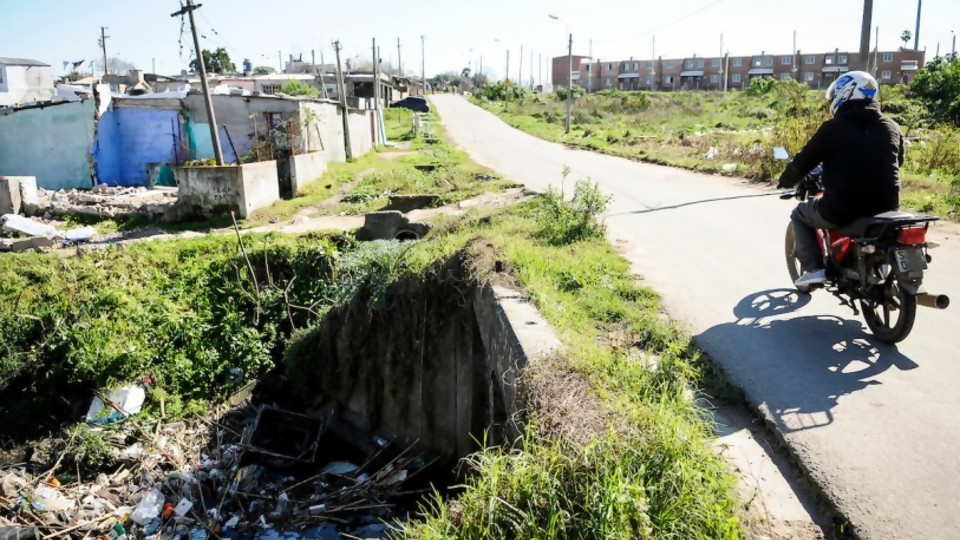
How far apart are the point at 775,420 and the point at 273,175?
57.1 feet

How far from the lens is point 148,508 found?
27.5 feet

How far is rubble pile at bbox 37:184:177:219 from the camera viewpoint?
1795 cm

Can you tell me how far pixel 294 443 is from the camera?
31.5 ft

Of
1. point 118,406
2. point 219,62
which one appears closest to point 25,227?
point 118,406

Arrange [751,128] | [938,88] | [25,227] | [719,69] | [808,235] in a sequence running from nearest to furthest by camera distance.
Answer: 1. [808,235]
2. [25,227]
3. [938,88]
4. [751,128]
5. [719,69]

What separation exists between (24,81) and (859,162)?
192 feet

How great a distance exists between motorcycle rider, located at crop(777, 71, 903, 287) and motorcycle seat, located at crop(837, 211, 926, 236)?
9cm

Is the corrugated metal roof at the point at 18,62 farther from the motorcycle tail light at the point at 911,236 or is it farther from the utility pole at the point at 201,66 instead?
the motorcycle tail light at the point at 911,236

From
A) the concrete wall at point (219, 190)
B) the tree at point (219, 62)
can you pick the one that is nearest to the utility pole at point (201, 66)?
the concrete wall at point (219, 190)

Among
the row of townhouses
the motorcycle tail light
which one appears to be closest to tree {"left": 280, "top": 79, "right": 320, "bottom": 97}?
the motorcycle tail light

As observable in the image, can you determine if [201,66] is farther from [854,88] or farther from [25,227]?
[854,88]

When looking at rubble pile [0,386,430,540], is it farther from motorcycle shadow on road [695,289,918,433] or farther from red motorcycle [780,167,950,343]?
red motorcycle [780,167,950,343]

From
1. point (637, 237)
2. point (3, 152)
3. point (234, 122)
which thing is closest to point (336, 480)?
point (637, 237)

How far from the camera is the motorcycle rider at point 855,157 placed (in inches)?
194
